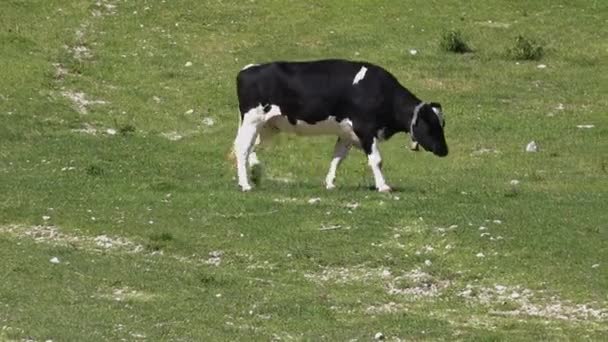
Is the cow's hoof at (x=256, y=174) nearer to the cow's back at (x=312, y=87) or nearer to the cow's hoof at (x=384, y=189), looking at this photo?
the cow's back at (x=312, y=87)

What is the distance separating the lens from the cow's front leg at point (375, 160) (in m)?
22.6

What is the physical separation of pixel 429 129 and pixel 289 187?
7.93ft

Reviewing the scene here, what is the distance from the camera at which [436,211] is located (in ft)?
67.3

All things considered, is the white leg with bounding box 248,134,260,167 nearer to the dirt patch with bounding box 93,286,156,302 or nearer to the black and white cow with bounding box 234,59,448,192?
the black and white cow with bounding box 234,59,448,192

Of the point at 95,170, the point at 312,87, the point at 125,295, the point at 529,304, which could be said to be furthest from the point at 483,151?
the point at 125,295

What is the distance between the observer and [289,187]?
23.5m

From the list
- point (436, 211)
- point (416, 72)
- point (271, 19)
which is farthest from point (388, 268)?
point (271, 19)

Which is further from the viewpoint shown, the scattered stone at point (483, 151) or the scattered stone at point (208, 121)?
the scattered stone at point (208, 121)

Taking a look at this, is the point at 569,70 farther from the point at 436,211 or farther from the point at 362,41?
the point at 436,211

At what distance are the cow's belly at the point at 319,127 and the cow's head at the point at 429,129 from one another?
0.96 metres

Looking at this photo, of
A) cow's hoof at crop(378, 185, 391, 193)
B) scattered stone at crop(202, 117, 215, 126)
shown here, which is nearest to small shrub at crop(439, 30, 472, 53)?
scattered stone at crop(202, 117, 215, 126)

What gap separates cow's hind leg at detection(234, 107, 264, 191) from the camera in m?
23.1

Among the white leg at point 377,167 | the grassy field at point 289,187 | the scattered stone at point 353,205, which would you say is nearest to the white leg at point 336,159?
the grassy field at point 289,187

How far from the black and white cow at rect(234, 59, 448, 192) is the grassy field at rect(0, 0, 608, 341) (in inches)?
33.9
